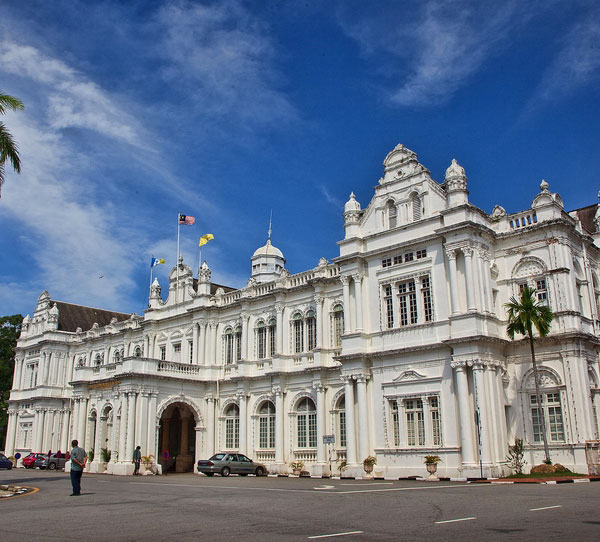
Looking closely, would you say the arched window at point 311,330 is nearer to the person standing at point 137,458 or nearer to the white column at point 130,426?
the white column at point 130,426

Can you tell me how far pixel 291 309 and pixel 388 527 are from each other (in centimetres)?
2640

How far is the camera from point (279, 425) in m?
35.2

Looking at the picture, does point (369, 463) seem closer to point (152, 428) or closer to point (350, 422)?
point (350, 422)

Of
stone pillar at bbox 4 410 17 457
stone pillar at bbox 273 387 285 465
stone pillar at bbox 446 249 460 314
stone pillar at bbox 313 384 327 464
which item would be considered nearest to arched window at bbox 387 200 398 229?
stone pillar at bbox 446 249 460 314

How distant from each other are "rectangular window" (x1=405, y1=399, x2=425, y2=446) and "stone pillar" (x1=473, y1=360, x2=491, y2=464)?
3289 millimetres

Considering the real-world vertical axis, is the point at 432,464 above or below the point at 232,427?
below

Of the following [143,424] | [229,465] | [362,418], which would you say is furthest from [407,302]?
[143,424]

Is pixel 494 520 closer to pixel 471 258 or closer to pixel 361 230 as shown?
pixel 471 258

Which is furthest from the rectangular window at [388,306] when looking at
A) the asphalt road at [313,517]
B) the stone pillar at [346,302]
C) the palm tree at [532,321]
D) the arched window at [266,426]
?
the asphalt road at [313,517]

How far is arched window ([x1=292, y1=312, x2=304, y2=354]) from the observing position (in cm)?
3619

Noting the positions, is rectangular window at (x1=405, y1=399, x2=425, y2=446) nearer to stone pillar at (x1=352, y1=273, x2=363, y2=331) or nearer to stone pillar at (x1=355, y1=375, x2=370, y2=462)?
stone pillar at (x1=355, y1=375, x2=370, y2=462)

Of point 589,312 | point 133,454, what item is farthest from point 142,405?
point 589,312

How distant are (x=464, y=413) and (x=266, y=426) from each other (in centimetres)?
1422

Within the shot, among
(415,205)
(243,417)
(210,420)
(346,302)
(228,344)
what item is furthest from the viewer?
(228,344)
